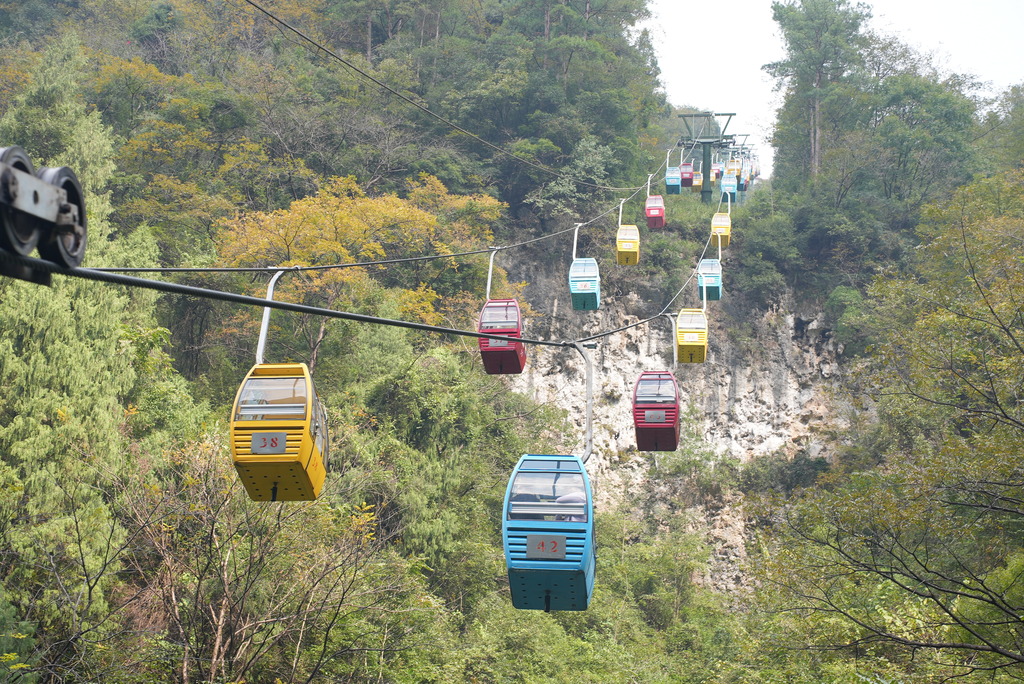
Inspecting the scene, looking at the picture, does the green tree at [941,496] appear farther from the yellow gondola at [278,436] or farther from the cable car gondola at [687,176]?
the cable car gondola at [687,176]

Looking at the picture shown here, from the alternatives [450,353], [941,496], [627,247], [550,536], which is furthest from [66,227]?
[450,353]

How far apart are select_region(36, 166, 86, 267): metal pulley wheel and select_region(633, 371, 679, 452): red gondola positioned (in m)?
11.4

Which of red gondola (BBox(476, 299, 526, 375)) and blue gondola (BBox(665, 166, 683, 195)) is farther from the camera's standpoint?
blue gondola (BBox(665, 166, 683, 195))

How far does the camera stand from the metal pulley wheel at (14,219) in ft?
8.06

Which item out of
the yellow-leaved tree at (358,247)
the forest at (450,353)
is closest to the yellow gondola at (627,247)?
the forest at (450,353)

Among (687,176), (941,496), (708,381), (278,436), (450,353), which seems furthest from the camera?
(687,176)

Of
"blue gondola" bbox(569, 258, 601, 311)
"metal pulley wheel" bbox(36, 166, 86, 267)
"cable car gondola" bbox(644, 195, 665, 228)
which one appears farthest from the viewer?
"cable car gondola" bbox(644, 195, 665, 228)

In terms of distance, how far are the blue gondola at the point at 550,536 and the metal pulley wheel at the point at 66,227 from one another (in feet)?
20.0

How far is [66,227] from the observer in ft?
9.05

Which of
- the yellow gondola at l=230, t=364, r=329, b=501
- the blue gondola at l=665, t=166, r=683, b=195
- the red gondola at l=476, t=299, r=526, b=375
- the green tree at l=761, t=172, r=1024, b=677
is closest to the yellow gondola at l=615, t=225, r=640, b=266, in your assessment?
the green tree at l=761, t=172, r=1024, b=677

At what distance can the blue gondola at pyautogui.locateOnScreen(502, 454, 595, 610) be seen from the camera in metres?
8.55

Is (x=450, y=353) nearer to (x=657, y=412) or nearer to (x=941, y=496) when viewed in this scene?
(x=657, y=412)

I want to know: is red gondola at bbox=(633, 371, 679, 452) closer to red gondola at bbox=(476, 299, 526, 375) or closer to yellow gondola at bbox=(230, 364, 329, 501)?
red gondola at bbox=(476, 299, 526, 375)

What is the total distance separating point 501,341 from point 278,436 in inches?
265
